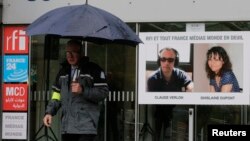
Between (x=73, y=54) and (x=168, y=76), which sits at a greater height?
(x=73, y=54)

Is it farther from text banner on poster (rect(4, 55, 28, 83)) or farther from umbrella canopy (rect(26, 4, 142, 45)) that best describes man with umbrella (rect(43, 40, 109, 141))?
text banner on poster (rect(4, 55, 28, 83))

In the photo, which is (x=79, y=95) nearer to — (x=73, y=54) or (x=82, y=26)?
(x=73, y=54)

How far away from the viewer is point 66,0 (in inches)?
391

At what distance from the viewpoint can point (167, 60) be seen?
32.2 ft

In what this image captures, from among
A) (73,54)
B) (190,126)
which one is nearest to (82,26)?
(73,54)

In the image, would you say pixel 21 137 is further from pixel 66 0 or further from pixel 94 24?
pixel 94 24

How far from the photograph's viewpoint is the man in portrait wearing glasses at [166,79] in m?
9.73

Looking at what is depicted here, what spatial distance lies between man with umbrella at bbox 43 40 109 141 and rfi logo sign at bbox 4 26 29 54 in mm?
3415

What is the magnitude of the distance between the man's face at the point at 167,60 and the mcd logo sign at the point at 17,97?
2.34 m

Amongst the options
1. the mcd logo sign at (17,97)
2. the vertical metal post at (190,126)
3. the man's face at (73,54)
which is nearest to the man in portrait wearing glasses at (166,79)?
the vertical metal post at (190,126)

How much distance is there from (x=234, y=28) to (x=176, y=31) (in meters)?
0.93

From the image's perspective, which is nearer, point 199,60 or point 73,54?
point 73,54

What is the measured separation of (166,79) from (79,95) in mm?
3342

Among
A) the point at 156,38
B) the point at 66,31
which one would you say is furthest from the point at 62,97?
the point at 156,38
